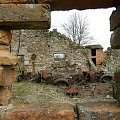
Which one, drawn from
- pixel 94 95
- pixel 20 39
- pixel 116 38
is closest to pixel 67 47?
pixel 20 39

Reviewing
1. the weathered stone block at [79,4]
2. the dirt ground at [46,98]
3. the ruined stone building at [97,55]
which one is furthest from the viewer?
the ruined stone building at [97,55]

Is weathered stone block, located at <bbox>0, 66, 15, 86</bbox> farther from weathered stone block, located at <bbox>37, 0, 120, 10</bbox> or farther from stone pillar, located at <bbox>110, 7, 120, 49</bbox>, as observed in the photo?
stone pillar, located at <bbox>110, 7, 120, 49</bbox>

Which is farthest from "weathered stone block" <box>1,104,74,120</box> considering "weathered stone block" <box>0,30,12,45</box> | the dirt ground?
the dirt ground

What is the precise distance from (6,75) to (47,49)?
15.0 meters

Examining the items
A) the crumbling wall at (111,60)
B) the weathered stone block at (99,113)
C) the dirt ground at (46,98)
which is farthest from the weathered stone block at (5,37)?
the crumbling wall at (111,60)

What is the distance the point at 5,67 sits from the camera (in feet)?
8.44

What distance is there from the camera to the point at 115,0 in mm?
2637

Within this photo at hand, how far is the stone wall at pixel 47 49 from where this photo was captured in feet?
56.7

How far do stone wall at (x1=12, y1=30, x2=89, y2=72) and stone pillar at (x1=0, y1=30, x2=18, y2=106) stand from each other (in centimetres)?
1453

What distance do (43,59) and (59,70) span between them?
1.20 m

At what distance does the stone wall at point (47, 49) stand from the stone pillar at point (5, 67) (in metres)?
14.5

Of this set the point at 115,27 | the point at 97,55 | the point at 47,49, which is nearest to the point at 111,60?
the point at 97,55

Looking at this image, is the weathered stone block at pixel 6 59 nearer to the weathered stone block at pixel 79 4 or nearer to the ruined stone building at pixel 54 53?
the weathered stone block at pixel 79 4

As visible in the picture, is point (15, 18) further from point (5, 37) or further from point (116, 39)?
point (116, 39)
